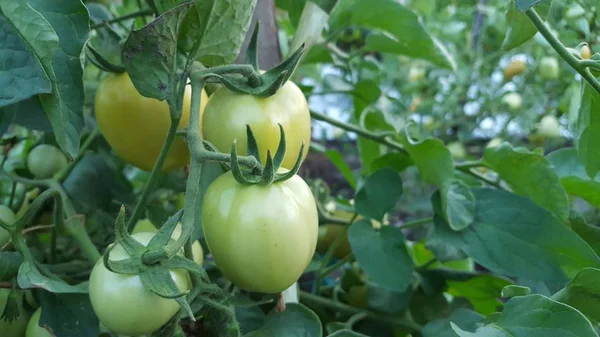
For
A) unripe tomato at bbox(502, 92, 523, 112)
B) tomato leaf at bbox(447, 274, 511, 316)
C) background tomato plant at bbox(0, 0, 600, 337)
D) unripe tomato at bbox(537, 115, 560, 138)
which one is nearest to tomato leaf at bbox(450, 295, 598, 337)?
background tomato plant at bbox(0, 0, 600, 337)

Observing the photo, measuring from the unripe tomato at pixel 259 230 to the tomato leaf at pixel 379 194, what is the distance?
0.65 ft

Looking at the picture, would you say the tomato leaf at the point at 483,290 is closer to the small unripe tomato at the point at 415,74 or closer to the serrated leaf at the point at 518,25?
the serrated leaf at the point at 518,25

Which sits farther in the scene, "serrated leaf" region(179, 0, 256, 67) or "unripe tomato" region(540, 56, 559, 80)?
"unripe tomato" region(540, 56, 559, 80)

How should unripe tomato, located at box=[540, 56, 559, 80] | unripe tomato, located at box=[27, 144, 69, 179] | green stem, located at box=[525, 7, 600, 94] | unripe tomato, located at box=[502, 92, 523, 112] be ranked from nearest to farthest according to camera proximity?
green stem, located at box=[525, 7, 600, 94], unripe tomato, located at box=[27, 144, 69, 179], unripe tomato, located at box=[540, 56, 559, 80], unripe tomato, located at box=[502, 92, 523, 112]

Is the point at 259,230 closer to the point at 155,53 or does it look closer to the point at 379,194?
the point at 155,53

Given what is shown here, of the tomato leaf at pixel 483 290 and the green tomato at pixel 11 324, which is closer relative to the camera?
the green tomato at pixel 11 324

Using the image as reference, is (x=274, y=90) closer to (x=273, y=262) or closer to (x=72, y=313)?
(x=273, y=262)

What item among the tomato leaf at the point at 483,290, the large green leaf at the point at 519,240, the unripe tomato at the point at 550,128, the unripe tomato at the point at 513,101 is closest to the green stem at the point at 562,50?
the large green leaf at the point at 519,240

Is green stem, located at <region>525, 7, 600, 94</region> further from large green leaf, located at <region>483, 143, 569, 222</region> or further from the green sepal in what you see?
the green sepal

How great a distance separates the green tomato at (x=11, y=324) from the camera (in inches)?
16.0

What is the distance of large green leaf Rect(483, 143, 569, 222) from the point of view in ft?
1.57

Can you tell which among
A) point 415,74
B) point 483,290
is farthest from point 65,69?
point 415,74

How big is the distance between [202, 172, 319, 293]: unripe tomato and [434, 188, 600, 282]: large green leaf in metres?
0.21

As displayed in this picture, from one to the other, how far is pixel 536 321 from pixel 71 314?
1.03 ft
